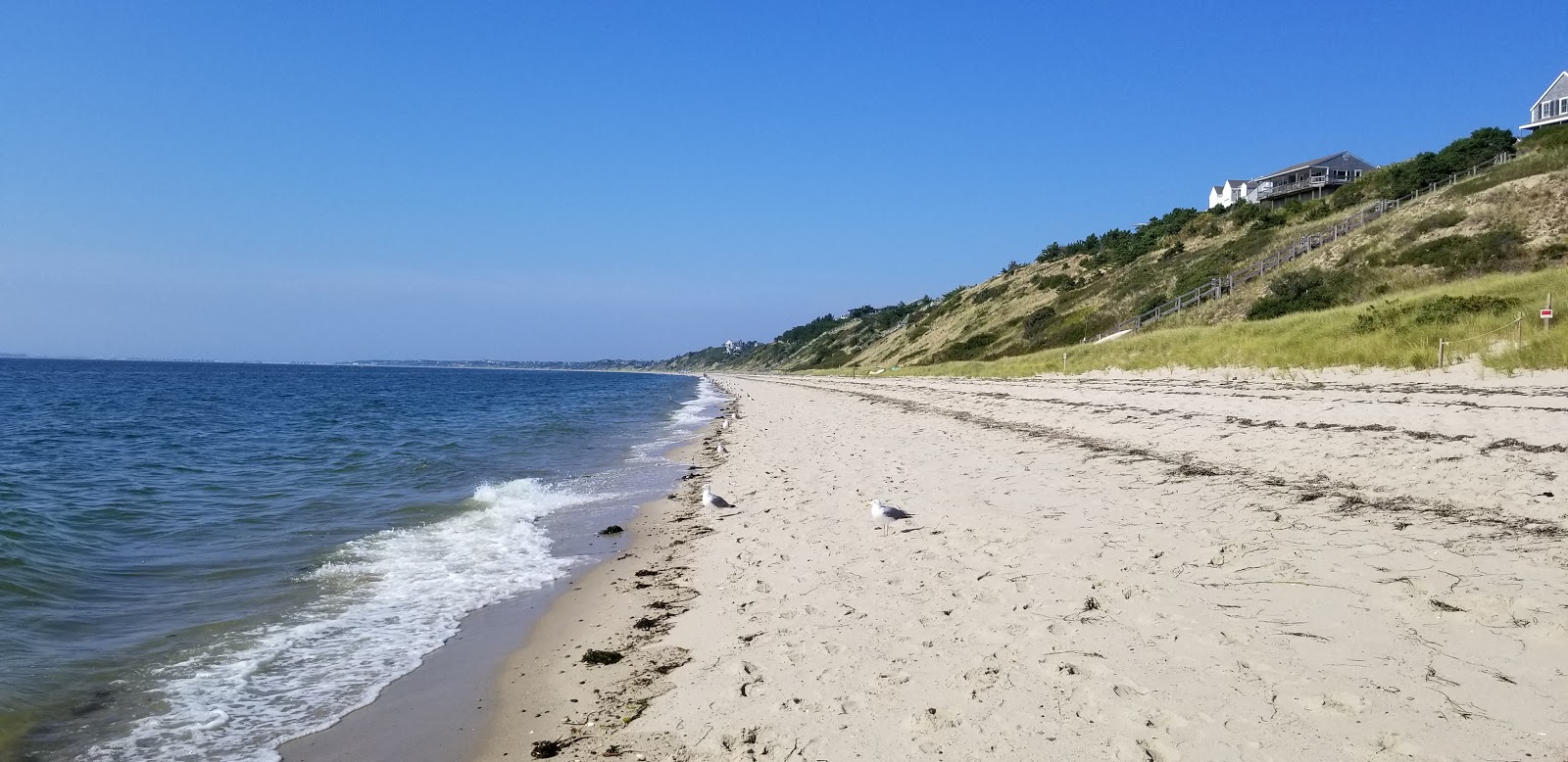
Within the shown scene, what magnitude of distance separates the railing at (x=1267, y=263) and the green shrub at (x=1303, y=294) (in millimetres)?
3695

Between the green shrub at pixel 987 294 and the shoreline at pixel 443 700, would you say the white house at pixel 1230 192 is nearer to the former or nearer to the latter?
the green shrub at pixel 987 294

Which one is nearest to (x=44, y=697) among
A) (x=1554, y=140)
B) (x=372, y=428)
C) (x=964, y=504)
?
(x=964, y=504)

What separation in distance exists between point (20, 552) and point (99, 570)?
1226 millimetres

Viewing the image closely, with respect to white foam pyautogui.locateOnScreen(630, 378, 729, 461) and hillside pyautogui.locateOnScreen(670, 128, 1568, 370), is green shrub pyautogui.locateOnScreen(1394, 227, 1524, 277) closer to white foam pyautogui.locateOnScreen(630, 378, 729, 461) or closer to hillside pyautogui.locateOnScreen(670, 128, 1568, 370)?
hillside pyautogui.locateOnScreen(670, 128, 1568, 370)

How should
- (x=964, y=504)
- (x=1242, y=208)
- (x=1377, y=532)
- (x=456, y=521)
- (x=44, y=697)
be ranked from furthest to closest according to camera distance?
(x=1242, y=208) < (x=456, y=521) < (x=964, y=504) < (x=1377, y=532) < (x=44, y=697)

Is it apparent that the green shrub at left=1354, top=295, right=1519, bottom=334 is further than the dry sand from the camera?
Yes

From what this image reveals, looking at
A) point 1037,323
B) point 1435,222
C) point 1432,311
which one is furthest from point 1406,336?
point 1037,323

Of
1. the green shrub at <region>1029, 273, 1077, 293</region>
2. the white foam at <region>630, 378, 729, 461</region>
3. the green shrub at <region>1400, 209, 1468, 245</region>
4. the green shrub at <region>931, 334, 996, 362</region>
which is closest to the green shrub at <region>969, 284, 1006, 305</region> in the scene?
the green shrub at <region>1029, 273, 1077, 293</region>

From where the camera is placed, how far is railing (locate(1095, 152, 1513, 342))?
40.0 metres

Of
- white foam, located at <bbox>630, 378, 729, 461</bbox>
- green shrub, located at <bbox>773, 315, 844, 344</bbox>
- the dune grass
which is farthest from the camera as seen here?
green shrub, located at <bbox>773, 315, 844, 344</bbox>

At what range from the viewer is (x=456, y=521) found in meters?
10.7

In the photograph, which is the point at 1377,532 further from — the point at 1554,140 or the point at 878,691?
the point at 1554,140

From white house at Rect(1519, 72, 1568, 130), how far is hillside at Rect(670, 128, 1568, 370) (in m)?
22.8

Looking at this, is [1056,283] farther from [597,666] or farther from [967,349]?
[597,666]
